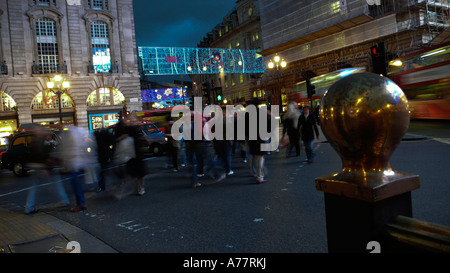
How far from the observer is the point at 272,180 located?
778 cm

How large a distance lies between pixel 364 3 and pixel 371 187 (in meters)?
33.1

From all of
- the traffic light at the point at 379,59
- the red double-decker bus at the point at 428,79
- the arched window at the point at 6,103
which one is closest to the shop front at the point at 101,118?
the arched window at the point at 6,103

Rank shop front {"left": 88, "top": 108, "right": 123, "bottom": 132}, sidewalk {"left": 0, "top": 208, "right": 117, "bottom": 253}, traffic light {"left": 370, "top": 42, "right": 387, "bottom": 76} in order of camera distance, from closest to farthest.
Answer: sidewalk {"left": 0, "top": 208, "right": 117, "bottom": 253}, traffic light {"left": 370, "top": 42, "right": 387, "bottom": 76}, shop front {"left": 88, "top": 108, "right": 123, "bottom": 132}

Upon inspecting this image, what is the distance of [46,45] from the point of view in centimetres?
3259

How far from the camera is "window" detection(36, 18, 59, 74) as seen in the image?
3231 cm

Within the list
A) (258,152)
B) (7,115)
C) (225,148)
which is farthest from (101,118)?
(258,152)

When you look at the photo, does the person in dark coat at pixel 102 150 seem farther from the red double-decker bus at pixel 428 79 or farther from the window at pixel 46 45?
the window at pixel 46 45

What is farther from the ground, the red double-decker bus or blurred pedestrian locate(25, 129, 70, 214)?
the red double-decker bus

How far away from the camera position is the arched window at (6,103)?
31.2m

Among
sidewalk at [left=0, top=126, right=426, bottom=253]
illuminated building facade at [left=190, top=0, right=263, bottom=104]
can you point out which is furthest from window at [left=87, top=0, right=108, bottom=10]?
sidewalk at [left=0, top=126, right=426, bottom=253]

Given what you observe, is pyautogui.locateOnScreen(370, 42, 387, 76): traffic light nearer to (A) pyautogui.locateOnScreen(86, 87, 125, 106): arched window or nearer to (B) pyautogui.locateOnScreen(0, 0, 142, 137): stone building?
(B) pyautogui.locateOnScreen(0, 0, 142, 137): stone building

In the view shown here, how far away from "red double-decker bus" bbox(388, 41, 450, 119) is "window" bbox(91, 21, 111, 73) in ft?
89.5
